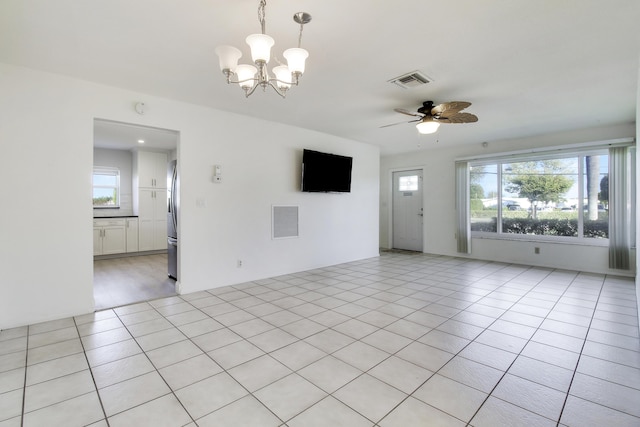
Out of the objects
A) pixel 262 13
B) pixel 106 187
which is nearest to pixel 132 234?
pixel 106 187

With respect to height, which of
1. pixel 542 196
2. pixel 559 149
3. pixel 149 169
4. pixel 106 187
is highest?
pixel 559 149

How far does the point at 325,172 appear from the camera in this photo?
18.1ft

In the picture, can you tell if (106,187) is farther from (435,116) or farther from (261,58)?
(435,116)

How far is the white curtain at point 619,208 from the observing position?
4785 millimetres

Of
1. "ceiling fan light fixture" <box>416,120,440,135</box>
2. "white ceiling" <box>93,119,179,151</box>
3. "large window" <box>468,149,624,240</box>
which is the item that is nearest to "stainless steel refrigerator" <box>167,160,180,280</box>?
"white ceiling" <box>93,119,179,151</box>

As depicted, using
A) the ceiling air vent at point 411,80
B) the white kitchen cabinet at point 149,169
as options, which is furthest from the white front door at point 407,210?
the white kitchen cabinet at point 149,169

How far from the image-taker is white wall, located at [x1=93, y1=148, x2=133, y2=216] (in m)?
6.94

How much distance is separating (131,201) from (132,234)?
3.37 ft

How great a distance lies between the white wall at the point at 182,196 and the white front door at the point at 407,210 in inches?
75.8

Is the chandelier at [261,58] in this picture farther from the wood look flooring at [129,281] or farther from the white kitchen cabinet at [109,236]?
the white kitchen cabinet at [109,236]

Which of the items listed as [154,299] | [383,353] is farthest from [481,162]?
[154,299]

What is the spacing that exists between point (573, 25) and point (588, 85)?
1562mm

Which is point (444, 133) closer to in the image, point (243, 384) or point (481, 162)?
point (481, 162)

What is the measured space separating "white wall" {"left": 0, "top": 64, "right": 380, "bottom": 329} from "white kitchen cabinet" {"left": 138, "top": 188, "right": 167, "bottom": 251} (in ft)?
12.3
